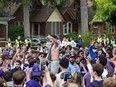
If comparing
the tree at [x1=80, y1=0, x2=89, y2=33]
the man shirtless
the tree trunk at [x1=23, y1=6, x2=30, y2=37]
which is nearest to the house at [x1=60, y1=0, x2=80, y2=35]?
the tree at [x1=80, y1=0, x2=89, y2=33]

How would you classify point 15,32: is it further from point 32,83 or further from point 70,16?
point 32,83

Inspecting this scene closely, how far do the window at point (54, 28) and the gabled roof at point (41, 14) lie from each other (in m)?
1.43

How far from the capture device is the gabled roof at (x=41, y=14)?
54.7 m

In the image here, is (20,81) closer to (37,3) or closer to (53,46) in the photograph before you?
(53,46)

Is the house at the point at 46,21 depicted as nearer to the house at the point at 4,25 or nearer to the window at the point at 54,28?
the window at the point at 54,28

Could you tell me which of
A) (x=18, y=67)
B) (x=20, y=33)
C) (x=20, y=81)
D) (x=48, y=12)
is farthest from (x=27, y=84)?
(x=48, y=12)

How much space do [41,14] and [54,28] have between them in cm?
268

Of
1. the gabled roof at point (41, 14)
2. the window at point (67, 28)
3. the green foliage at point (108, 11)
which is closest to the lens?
the green foliage at point (108, 11)

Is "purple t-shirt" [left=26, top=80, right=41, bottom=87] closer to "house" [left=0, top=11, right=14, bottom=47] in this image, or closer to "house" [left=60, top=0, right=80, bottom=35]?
"house" [left=0, top=11, right=14, bottom=47]

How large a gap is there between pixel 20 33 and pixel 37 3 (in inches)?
324

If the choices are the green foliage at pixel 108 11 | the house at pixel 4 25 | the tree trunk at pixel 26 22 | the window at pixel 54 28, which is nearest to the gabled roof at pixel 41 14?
the window at pixel 54 28

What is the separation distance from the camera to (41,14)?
5556 cm

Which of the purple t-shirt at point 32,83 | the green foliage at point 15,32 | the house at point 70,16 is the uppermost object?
the house at point 70,16

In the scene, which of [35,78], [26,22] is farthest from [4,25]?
[35,78]
